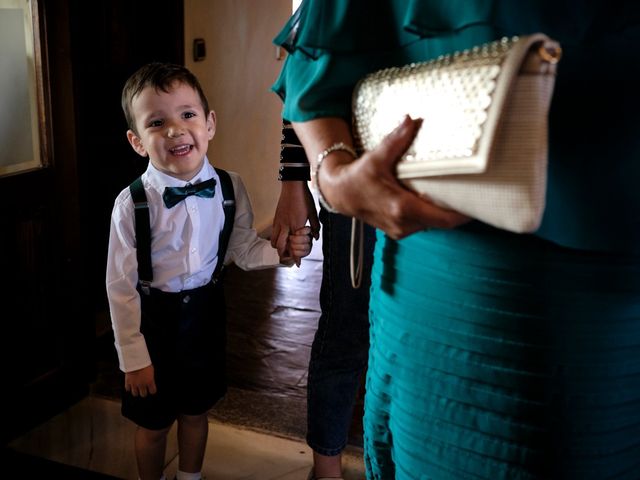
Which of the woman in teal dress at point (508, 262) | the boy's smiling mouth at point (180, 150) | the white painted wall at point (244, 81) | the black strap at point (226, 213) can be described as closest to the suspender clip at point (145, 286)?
the black strap at point (226, 213)

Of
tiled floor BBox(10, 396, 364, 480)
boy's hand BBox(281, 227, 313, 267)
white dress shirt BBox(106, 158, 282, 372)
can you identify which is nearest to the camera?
boy's hand BBox(281, 227, 313, 267)

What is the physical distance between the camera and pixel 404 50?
3.10ft

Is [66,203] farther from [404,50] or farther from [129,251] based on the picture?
[404,50]

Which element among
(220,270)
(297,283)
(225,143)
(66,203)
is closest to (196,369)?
(220,270)

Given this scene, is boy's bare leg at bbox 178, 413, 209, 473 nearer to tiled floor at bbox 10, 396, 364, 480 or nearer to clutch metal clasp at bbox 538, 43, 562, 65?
tiled floor at bbox 10, 396, 364, 480

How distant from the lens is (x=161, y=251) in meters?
1.82

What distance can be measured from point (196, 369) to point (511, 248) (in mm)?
1249

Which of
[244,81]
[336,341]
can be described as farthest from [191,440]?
[244,81]

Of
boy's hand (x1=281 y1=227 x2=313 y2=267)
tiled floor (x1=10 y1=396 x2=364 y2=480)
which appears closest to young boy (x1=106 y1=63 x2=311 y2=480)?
boy's hand (x1=281 y1=227 x2=313 y2=267)

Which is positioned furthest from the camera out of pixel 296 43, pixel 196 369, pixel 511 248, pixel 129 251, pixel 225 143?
pixel 225 143

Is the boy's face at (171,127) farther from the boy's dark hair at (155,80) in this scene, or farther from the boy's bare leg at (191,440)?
the boy's bare leg at (191,440)

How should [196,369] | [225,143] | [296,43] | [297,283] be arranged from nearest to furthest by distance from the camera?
[296,43]
[196,369]
[297,283]
[225,143]

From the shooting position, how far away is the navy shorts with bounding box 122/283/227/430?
6.12 ft

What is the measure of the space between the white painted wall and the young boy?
2.08 m
